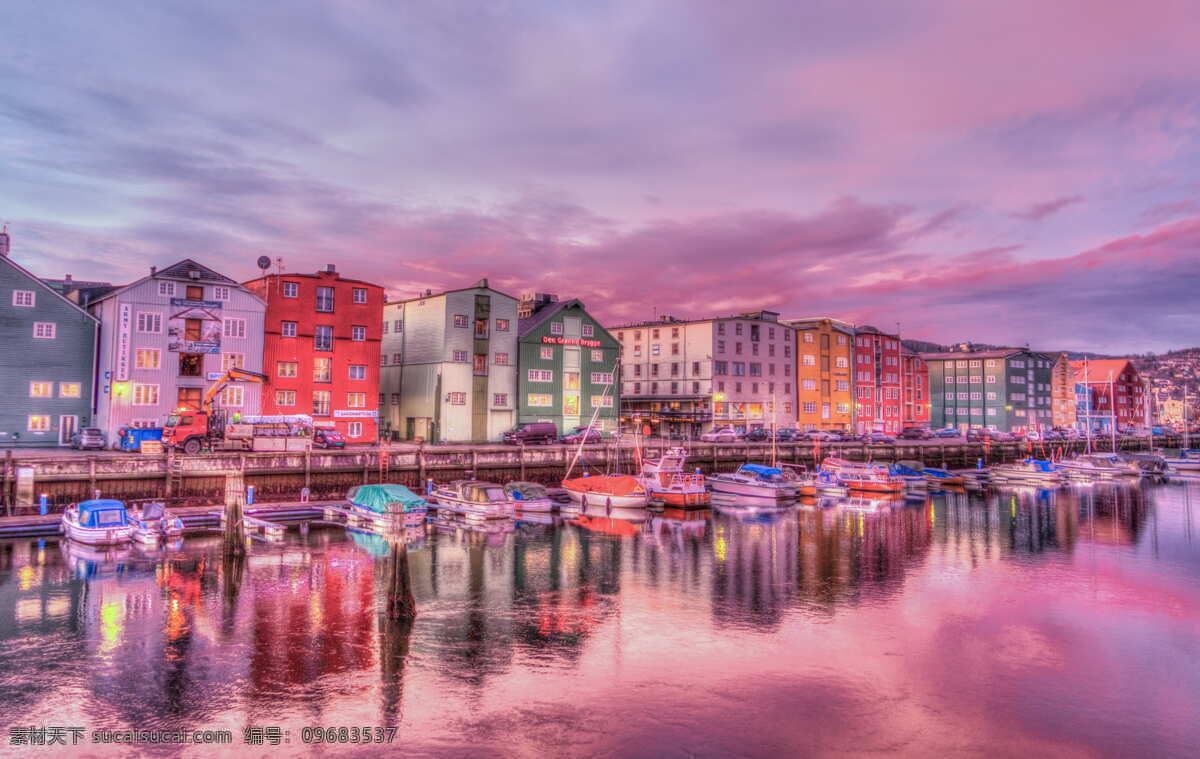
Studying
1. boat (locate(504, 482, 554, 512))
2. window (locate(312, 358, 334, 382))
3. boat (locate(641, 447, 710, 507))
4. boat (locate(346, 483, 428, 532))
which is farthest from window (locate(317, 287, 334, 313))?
boat (locate(641, 447, 710, 507))

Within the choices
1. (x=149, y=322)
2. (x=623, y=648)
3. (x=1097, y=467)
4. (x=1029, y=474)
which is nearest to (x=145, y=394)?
(x=149, y=322)

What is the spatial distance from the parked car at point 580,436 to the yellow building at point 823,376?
42958 mm

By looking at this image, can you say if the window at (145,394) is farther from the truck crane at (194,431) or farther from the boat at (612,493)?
the boat at (612,493)

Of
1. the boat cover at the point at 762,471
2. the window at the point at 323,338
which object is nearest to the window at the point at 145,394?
the window at the point at 323,338

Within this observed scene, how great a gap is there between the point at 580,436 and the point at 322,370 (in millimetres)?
25052

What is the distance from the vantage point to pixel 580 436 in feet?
240

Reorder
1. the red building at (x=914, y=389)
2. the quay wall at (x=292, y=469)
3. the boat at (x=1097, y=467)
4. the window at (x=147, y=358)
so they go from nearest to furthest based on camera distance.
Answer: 1. the quay wall at (x=292, y=469)
2. the window at (x=147, y=358)
3. the boat at (x=1097, y=467)
4. the red building at (x=914, y=389)

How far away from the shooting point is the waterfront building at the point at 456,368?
72438 millimetres

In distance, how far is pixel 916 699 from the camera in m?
19.1

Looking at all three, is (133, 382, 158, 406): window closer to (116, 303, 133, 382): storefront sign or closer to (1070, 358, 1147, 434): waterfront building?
(116, 303, 133, 382): storefront sign

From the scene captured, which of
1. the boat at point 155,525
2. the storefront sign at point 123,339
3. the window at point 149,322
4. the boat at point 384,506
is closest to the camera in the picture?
the boat at point 155,525

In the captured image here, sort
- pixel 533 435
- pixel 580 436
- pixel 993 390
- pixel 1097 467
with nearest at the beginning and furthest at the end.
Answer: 1. pixel 533 435
2. pixel 580 436
3. pixel 1097 467
4. pixel 993 390

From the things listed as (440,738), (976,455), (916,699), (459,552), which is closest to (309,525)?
(459,552)

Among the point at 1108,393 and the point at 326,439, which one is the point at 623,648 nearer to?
the point at 326,439
